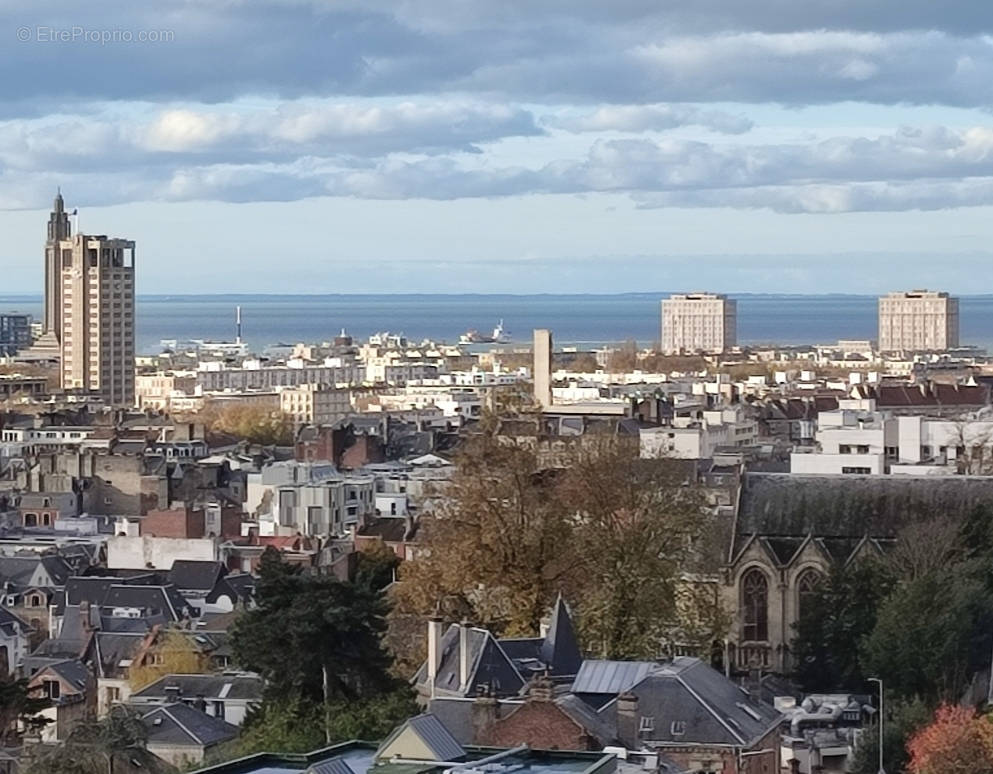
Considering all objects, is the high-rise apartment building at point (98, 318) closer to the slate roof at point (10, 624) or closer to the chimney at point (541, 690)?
the slate roof at point (10, 624)

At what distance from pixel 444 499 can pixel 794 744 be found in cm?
1447

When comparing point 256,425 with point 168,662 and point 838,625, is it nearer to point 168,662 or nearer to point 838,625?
point 168,662

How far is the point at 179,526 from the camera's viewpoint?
249 ft

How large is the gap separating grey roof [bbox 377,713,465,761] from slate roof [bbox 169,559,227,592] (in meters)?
33.9

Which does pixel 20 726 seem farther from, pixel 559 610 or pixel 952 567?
pixel 952 567

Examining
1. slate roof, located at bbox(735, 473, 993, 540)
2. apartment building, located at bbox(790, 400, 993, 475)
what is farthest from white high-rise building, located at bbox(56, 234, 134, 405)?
slate roof, located at bbox(735, 473, 993, 540)

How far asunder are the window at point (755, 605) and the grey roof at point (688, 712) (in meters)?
15.9

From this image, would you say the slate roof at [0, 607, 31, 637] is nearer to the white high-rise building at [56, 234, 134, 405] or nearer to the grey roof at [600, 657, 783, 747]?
the grey roof at [600, 657, 783, 747]

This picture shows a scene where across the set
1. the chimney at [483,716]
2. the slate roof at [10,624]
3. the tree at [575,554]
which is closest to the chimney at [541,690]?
the chimney at [483,716]

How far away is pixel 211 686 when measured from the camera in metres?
48.2

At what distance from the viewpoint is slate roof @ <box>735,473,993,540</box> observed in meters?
54.2

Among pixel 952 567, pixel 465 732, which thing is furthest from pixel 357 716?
pixel 952 567

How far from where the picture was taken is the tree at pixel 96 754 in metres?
34.7

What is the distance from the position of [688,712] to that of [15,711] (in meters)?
11.5
